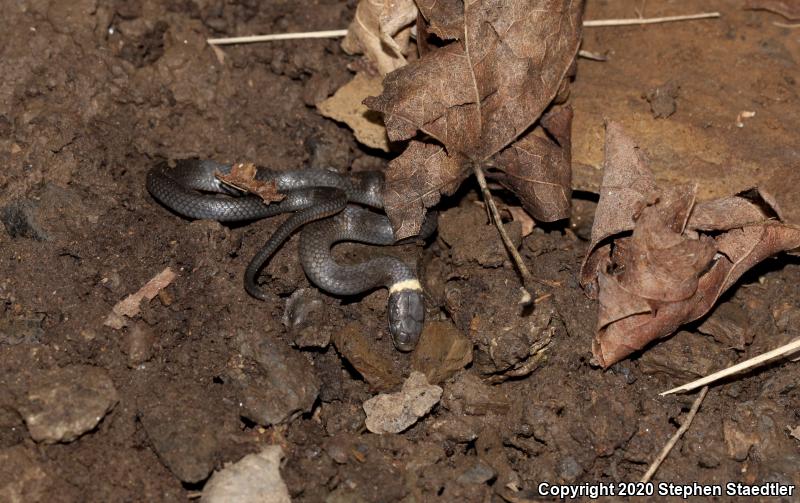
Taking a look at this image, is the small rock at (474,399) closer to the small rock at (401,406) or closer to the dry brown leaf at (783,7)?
the small rock at (401,406)

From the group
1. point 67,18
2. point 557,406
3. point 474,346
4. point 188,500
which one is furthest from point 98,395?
point 67,18

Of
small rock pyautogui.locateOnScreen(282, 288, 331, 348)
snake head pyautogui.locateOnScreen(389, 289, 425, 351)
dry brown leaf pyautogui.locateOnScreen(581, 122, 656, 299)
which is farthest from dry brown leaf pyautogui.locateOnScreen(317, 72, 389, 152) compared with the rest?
dry brown leaf pyautogui.locateOnScreen(581, 122, 656, 299)

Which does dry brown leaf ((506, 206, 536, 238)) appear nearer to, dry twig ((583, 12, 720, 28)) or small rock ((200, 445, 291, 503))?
dry twig ((583, 12, 720, 28))

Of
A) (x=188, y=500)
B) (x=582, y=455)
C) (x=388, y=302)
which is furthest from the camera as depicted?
(x=388, y=302)

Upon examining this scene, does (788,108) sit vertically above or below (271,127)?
above

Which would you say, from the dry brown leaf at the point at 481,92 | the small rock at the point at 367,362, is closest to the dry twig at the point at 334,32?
the dry brown leaf at the point at 481,92

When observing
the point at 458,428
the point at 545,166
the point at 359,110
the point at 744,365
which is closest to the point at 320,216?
the point at 359,110

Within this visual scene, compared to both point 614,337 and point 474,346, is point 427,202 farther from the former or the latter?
point 614,337
